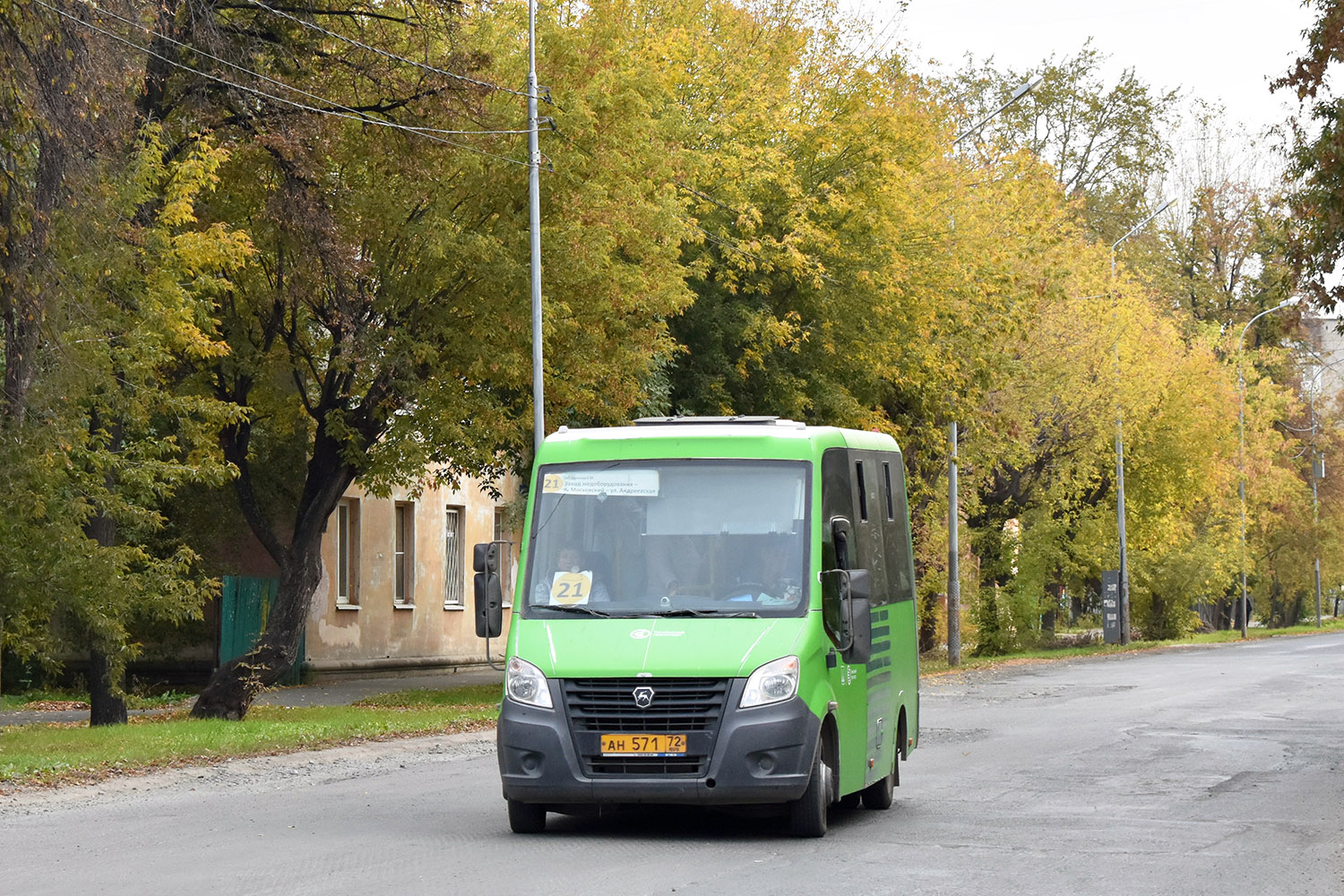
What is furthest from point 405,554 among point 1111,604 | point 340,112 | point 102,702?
point 1111,604

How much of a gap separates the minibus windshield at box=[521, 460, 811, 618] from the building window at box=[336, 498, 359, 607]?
28.9 metres

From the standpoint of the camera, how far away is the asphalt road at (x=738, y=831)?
1017cm

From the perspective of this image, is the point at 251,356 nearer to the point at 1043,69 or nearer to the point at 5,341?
the point at 5,341

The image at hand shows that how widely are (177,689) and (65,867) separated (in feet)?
89.2

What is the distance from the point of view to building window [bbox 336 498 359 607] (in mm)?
41219

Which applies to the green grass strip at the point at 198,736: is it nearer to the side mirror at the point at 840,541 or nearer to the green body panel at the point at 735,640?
the green body panel at the point at 735,640

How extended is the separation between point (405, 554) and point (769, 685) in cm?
3299

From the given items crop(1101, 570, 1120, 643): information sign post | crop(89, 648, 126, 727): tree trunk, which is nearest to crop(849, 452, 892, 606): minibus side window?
crop(89, 648, 126, 727): tree trunk

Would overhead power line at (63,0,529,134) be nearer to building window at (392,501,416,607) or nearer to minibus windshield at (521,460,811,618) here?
minibus windshield at (521,460,811,618)

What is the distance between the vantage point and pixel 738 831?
12562 mm

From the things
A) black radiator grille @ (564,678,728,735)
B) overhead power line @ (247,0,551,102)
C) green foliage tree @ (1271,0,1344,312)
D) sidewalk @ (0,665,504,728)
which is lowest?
sidewalk @ (0,665,504,728)

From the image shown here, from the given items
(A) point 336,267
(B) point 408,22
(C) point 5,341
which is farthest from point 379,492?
(C) point 5,341

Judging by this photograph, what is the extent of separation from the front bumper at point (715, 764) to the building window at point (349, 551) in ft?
98.4

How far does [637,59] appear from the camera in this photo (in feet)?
93.3
